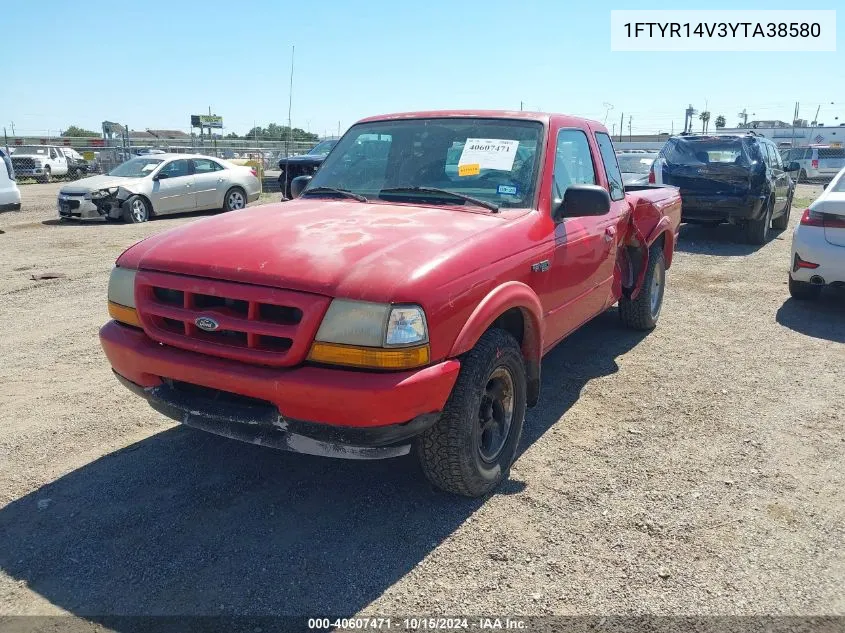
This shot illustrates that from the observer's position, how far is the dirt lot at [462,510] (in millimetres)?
2744

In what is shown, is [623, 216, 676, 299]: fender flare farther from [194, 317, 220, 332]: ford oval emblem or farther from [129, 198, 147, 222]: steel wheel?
[129, 198, 147, 222]: steel wheel

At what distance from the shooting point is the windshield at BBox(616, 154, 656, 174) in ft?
44.9

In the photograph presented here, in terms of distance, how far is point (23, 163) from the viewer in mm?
25844

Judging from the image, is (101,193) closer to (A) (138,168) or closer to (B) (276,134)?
(A) (138,168)

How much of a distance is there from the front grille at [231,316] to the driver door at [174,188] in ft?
39.4

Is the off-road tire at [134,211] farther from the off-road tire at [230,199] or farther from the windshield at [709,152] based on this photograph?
the windshield at [709,152]

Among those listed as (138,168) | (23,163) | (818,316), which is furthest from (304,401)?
(23,163)

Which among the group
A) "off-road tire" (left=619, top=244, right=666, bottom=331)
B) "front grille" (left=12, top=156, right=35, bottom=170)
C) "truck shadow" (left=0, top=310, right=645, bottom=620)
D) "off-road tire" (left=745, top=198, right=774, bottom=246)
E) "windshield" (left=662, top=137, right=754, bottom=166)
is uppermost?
"front grille" (left=12, top=156, right=35, bottom=170)

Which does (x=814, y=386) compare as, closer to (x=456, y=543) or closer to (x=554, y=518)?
(x=554, y=518)

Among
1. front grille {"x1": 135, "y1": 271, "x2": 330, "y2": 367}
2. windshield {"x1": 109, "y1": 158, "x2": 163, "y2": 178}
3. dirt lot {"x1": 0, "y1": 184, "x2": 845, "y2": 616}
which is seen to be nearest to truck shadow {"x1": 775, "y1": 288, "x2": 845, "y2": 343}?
dirt lot {"x1": 0, "y1": 184, "x2": 845, "y2": 616}

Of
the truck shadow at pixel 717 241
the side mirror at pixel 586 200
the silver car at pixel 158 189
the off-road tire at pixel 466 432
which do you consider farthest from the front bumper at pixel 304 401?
the silver car at pixel 158 189

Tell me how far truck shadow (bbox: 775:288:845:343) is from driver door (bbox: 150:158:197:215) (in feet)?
38.8

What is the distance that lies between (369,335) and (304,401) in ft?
1.25

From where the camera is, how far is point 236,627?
2.54 m
